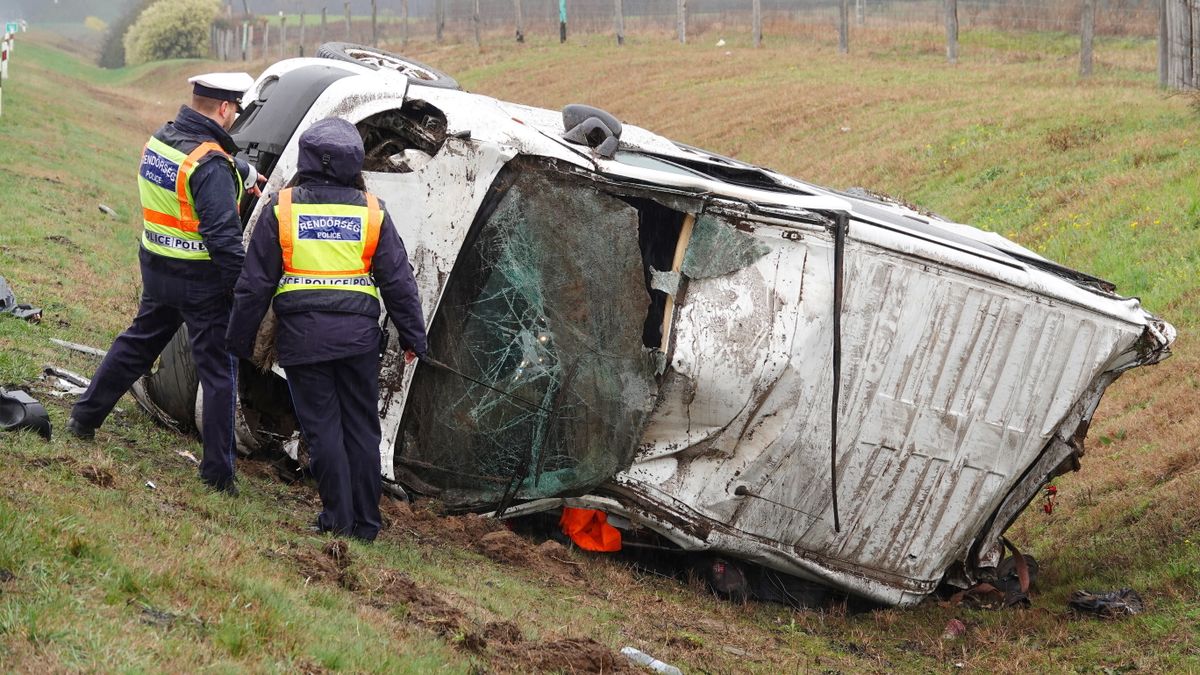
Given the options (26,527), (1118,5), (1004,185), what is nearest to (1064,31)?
(1118,5)

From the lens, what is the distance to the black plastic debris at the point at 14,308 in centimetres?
749

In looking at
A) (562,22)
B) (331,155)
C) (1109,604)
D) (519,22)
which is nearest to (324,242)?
(331,155)

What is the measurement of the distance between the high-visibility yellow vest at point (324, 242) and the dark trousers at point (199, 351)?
1.69ft

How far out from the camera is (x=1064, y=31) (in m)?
24.9

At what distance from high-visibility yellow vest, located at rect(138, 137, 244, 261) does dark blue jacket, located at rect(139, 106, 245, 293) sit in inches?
1.2

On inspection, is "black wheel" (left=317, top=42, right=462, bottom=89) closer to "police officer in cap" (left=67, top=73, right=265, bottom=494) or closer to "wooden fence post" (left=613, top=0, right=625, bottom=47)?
"police officer in cap" (left=67, top=73, right=265, bottom=494)

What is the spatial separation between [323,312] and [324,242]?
256 mm

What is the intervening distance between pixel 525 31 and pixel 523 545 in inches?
1450

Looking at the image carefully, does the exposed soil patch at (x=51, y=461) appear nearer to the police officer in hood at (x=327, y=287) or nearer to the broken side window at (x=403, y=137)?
the police officer in hood at (x=327, y=287)

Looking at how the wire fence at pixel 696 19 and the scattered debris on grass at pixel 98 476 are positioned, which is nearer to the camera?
the scattered debris on grass at pixel 98 476

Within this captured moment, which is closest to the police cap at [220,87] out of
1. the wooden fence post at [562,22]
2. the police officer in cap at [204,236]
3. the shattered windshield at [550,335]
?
the police officer in cap at [204,236]

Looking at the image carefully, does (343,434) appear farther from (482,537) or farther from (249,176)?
(249,176)

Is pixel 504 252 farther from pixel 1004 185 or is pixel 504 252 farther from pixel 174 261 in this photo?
pixel 1004 185

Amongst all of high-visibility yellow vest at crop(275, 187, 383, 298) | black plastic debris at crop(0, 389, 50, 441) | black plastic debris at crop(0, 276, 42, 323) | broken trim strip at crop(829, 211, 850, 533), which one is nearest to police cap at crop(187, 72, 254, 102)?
high-visibility yellow vest at crop(275, 187, 383, 298)
